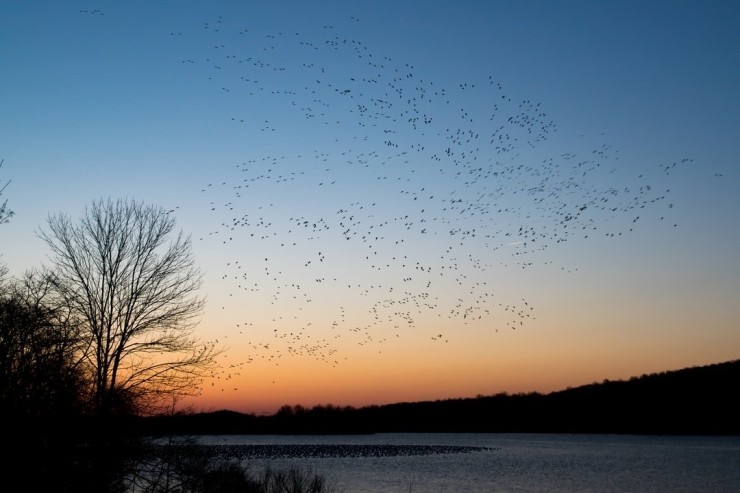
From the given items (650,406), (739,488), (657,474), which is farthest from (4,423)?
(650,406)

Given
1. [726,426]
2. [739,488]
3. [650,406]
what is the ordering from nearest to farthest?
1. [739,488]
2. [726,426]
3. [650,406]

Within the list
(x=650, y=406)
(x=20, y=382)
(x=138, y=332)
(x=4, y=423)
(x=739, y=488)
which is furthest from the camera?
(x=650, y=406)

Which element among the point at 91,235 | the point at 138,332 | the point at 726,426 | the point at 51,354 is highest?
the point at 91,235

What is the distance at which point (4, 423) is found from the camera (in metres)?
9.74

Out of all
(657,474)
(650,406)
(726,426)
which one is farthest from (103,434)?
(650,406)

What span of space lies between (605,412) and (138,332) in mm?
181039

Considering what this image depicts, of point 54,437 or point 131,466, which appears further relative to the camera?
point 131,466

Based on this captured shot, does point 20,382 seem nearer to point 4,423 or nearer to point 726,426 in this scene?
point 4,423

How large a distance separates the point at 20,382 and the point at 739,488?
178ft

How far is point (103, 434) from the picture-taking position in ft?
42.7

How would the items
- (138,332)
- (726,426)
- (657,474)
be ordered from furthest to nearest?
(726,426)
(657,474)
(138,332)

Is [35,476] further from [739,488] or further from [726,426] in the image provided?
[726,426]

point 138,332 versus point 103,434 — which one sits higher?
point 138,332

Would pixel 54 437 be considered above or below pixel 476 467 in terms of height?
above
